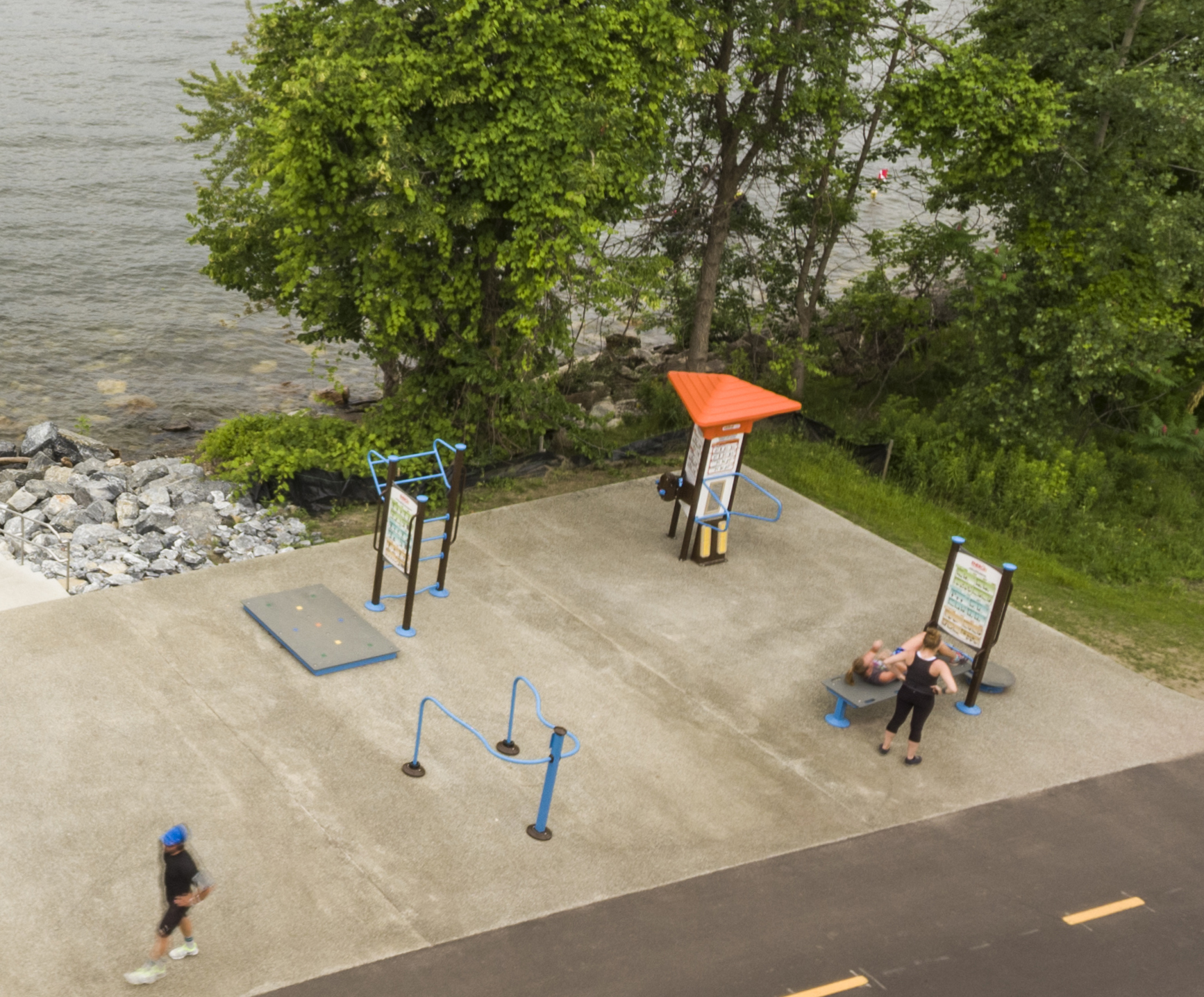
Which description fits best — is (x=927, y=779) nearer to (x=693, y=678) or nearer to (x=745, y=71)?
(x=693, y=678)

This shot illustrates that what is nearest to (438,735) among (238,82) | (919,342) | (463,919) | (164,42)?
(463,919)

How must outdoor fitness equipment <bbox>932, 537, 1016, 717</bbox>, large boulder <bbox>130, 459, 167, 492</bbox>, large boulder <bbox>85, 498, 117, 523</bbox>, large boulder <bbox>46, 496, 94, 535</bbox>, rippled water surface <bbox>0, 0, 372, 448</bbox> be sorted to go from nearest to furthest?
outdoor fitness equipment <bbox>932, 537, 1016, 717</bbox> → large boulder <bbox>46, 496, 94, 535</bbox> → large boulder <bbox>85, 498, 117, 523</bbox> → large boulder <bbox>130, 459, 167, 492</bbox> → rippled water surface <bbox>0, 0, 372, 448</bbox>

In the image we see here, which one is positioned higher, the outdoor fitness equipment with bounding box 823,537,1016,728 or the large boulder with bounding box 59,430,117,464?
the outdoor fitness equipment with bounding box 823,537,1016,728

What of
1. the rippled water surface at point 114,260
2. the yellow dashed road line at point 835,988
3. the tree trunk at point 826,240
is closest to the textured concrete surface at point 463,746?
the yellow dashed road line at point 835,988

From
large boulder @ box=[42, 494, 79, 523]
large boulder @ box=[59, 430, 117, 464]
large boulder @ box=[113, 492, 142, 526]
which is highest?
large boulder @ box=[113, 492, 142, 526]

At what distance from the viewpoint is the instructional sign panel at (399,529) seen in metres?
11.7

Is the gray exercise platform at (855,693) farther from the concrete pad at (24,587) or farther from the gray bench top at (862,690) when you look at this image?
the concrete pad at (24,587)

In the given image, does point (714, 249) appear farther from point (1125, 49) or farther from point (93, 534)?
point (93, 534)

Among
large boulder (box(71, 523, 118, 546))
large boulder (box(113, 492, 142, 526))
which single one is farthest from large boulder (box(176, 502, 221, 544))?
large boulder (box(71, 523, 118, 546))

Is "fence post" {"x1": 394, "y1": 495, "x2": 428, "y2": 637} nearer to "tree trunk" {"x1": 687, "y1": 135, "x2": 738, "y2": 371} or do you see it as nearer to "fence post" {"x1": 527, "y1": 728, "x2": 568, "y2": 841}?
"fence post" {"x1": 527, "y1": 728, "x2": 568, "y2": 841}

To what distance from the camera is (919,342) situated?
23938mm

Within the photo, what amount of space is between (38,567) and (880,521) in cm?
1044

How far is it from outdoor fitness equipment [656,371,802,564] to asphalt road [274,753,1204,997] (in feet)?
15.4

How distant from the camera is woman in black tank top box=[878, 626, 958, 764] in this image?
10.4 m
